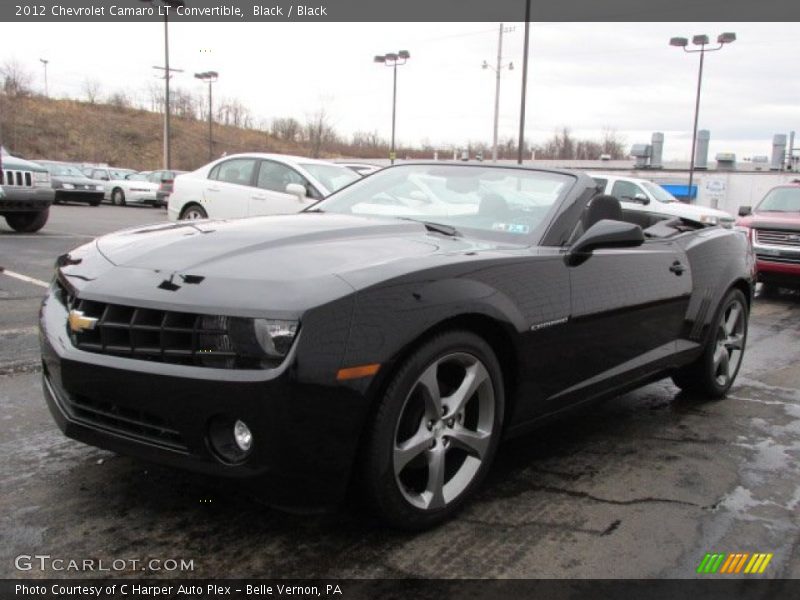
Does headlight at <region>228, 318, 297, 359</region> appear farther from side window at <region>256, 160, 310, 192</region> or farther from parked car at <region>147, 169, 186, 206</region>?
parked car at <region>147, 169, 186, 206</region>

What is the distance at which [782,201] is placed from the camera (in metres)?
11.2

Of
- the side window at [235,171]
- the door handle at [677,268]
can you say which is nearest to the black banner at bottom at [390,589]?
the door handle at [677,268]

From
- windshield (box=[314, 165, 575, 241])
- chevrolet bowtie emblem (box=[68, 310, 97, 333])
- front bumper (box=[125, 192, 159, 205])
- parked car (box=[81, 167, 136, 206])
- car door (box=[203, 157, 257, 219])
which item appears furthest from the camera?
parked car (box=[81, 167, 136, 206])

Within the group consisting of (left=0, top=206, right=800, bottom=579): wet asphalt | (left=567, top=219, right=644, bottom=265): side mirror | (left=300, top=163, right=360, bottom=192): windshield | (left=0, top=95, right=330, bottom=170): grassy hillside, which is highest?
(left=0, top=95, right=330, bottom=170): grassy hillside

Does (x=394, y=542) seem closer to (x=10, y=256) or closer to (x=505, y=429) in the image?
(x=505, y=429)

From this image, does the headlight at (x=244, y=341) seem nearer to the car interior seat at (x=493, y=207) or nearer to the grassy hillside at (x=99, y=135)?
the car interior seat at (x=493, y=207)

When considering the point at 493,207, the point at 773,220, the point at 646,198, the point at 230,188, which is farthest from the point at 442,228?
the point at 646,198

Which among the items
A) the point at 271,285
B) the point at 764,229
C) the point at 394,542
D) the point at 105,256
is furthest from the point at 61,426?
the point at 764,229

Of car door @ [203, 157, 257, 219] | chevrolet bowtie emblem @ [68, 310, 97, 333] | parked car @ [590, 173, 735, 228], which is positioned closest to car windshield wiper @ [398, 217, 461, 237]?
chevrolet bowtie emblem @ [68, 310, 97, 333]

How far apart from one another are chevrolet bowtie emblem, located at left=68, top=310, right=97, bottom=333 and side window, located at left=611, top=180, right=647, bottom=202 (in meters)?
13.7

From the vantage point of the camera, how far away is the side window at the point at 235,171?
34.3ft

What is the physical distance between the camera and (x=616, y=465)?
11.4ft

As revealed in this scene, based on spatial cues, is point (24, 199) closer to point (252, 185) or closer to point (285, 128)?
point (252, 185)

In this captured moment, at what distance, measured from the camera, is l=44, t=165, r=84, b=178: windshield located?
1015 inches
